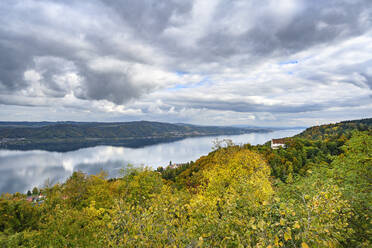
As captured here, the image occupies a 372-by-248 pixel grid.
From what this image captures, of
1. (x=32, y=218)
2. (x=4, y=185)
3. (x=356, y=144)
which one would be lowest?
(x=4, y=185)

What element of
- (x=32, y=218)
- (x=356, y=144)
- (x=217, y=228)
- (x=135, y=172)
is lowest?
(x=32, y=218)

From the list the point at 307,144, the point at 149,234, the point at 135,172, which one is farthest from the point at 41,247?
the point at 307,144

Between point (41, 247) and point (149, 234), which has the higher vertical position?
point (149, 234)

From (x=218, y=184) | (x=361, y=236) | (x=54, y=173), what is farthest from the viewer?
(x=54, y=173)

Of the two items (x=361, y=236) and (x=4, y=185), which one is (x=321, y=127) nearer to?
(x=361, y=236)

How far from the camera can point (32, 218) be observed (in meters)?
29.0

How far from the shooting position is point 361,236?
8844mm

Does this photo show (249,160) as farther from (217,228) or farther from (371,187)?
(217,228)

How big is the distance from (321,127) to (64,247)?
193088 mm

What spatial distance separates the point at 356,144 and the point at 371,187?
15.5 ft

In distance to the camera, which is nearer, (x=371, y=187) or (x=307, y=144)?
(x=371, y=187)

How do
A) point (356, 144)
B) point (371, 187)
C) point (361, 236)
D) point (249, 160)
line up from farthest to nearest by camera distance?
point (249, 160), point (356, 144), point (371, 187), point (361, 236)

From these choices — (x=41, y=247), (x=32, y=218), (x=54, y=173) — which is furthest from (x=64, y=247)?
(x=54, y=173)

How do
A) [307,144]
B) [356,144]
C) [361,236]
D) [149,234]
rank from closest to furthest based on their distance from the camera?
[149,234], [361,236], [356,144], [307,144]
